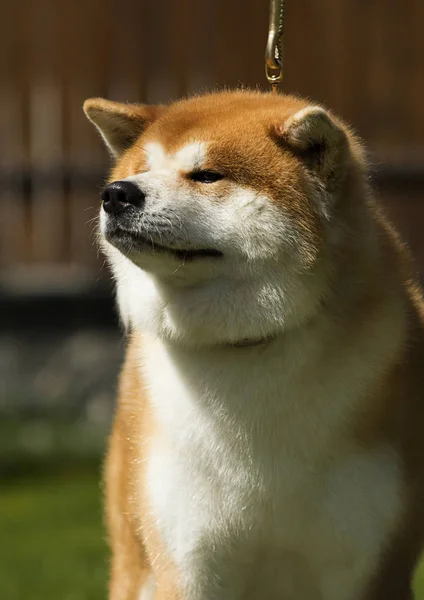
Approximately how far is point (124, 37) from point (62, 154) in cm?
107

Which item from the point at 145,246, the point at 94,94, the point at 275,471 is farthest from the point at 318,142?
the point at 94,94

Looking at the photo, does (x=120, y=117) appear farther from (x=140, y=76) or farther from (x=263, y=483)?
(x=140, y=76)

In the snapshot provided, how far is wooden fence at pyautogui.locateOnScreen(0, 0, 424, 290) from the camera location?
955cm

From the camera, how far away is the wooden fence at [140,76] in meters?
9.55

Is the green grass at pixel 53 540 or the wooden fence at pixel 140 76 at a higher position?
the wooden fence at pixel 140 76

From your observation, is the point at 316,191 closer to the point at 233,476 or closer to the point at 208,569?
the point at 233,476

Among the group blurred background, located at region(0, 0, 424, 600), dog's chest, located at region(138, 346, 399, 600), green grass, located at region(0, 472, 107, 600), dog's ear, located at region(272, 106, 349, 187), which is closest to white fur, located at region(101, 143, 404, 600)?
dog's chest, located at region(138, 346, 399, 600)

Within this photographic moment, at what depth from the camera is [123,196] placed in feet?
12.5

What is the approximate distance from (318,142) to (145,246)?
2.17ft

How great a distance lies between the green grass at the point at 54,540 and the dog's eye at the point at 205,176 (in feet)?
9.53

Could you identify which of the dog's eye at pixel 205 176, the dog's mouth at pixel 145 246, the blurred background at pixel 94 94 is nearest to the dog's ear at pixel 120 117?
the dog's eye at pixel 205 176

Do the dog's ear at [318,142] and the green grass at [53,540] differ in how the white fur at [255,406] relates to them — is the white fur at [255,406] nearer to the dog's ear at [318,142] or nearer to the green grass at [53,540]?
the dog's ear at [318,142]

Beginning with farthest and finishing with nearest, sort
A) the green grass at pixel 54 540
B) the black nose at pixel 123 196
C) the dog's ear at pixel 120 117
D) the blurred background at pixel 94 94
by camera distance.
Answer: the blurred background at pixel 94 94 → the green grass at pixel 54 540 → the dog's ear at pixel 120 117 → the black nose at pixel 123 196

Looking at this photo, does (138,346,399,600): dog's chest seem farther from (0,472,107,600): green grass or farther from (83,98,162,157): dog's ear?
(0,472,107,600): green grass
